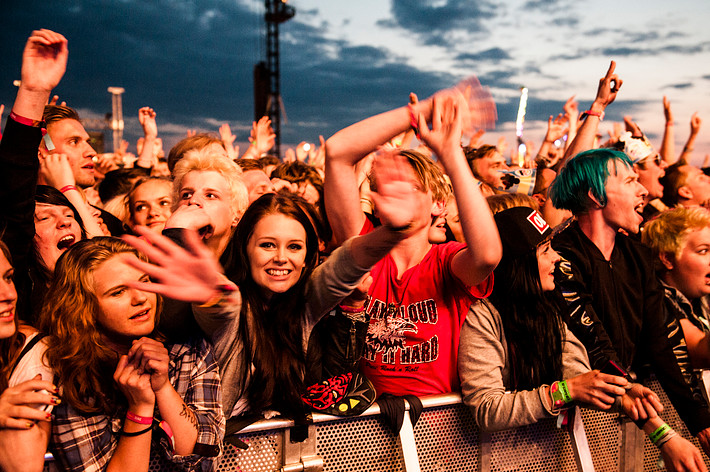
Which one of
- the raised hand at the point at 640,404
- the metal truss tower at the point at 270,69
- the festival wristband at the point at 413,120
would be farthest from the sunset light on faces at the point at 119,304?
the metal truss tower at the point at 270,69

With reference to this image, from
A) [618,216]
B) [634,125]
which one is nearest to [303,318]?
[618,216]

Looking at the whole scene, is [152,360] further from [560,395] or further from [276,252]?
[560,395]

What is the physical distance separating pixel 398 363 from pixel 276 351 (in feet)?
1.68

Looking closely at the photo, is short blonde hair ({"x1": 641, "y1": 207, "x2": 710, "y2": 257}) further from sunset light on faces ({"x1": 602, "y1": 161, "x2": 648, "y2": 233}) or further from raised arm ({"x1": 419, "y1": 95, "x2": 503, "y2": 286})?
raised arm ({"x1": 419, "y1": 95, "x2": 503, "y2": 286})

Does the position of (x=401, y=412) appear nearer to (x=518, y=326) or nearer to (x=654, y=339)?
(x=518, y=326)

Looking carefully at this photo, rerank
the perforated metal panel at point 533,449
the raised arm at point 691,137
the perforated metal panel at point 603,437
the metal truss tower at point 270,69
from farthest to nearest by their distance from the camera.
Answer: the metal truss tower at point 270,69 → the raised arm at point 691,137 → the perforated metal panel at point 603,437 → the perforated metal panel at point 533,449

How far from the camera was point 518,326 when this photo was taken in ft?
6.80

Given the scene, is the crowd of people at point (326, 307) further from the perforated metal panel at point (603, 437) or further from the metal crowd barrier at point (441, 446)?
the perforated metal panel at point (603, 437)

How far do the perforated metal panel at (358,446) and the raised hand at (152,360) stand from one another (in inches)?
22.5

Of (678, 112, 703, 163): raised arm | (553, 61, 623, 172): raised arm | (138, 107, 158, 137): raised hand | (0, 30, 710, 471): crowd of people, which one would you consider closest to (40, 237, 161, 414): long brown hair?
(0, 30, 710, 471): crowd of people

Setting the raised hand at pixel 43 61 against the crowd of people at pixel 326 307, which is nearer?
the crowd of people at pixel 326 307

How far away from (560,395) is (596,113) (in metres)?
2.17

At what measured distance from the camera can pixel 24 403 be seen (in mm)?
1408

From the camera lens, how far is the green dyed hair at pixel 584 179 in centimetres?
255
